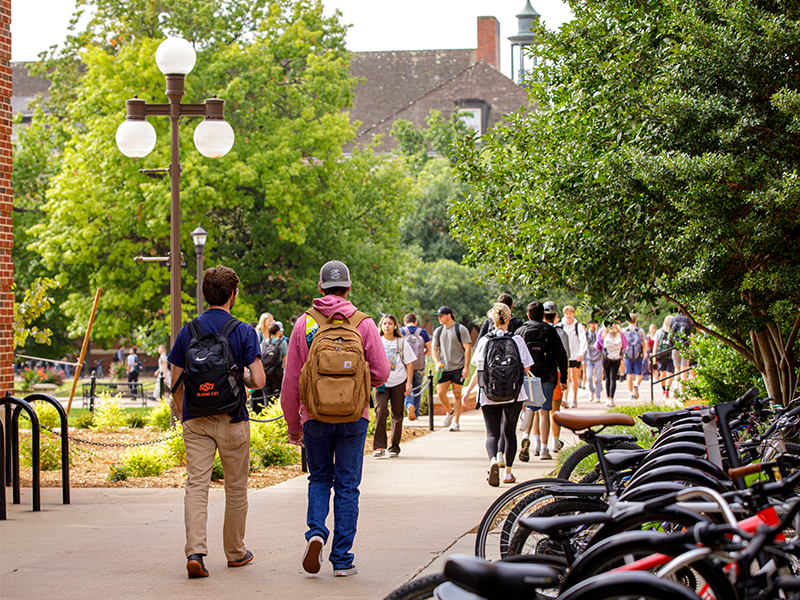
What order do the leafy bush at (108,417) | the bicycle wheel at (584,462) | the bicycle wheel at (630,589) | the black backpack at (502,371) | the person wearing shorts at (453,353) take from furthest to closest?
the leafy bush at (108,417)
the person wearing shorts at (453,353)
the black backpack at (502,371)
the bicycle wheel at (584,462)
the bicycle wheel at (630,589)

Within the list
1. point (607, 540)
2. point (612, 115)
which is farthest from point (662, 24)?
point (607, 540)

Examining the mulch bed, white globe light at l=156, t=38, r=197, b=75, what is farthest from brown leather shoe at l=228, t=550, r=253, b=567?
white globe light at l=156, t=38, r=197, b=75

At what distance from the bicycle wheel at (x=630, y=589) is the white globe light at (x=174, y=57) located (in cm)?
1027

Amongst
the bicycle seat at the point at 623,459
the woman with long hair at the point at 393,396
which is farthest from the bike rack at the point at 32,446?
the bicycle seat at the point at 623,459

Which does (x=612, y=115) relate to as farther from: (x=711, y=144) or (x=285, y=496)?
(x=285, y=496)

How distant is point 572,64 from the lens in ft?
34.4

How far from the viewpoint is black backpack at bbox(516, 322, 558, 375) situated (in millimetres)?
10914

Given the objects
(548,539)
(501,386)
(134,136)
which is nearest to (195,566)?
(548,539)

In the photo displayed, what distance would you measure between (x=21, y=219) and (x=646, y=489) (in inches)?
1431

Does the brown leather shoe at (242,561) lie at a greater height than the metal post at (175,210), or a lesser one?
lesser

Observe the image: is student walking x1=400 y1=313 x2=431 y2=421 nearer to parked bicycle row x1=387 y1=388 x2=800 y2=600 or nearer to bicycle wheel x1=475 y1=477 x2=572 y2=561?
bicycle wheel x1=475 y1=477 x2=572 y2=561

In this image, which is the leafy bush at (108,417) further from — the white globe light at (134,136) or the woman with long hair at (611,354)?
the woman with long hair at (611,354)

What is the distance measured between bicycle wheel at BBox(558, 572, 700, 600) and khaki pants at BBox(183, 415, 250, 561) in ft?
12.6

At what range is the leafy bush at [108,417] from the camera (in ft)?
53.6
